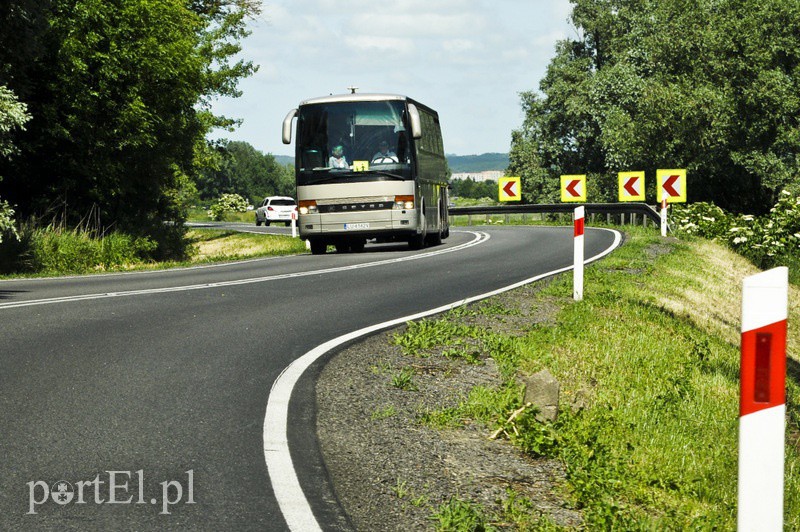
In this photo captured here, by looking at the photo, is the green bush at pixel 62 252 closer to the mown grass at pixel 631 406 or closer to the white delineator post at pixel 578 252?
the white delineator post at pixel 578 252

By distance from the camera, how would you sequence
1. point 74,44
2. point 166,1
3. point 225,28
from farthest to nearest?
point 225,28 → point 166,1 → point 74,44

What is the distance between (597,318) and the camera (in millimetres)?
11062

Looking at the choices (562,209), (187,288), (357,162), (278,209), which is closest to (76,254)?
(357,162)

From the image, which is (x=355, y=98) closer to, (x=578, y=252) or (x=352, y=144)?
(x=352, y=144)

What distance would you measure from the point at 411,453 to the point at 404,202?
57.5ft

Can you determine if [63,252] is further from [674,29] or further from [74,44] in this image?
[674,29]

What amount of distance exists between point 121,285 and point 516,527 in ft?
36.7

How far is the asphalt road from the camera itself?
4.59m

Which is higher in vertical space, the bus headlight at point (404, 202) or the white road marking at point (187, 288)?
the bus headlight at point (404, 202)

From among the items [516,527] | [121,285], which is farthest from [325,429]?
[121,285]

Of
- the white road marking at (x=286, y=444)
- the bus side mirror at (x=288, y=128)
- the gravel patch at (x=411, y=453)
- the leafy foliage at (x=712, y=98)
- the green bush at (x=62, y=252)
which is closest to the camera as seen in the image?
the white road marking at (x=286, y=444)

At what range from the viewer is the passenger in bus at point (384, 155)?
22688 mm

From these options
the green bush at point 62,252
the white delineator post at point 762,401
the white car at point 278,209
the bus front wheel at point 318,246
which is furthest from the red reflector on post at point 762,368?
the white car at point 278,209

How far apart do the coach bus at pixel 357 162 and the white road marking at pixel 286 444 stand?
507 inches
